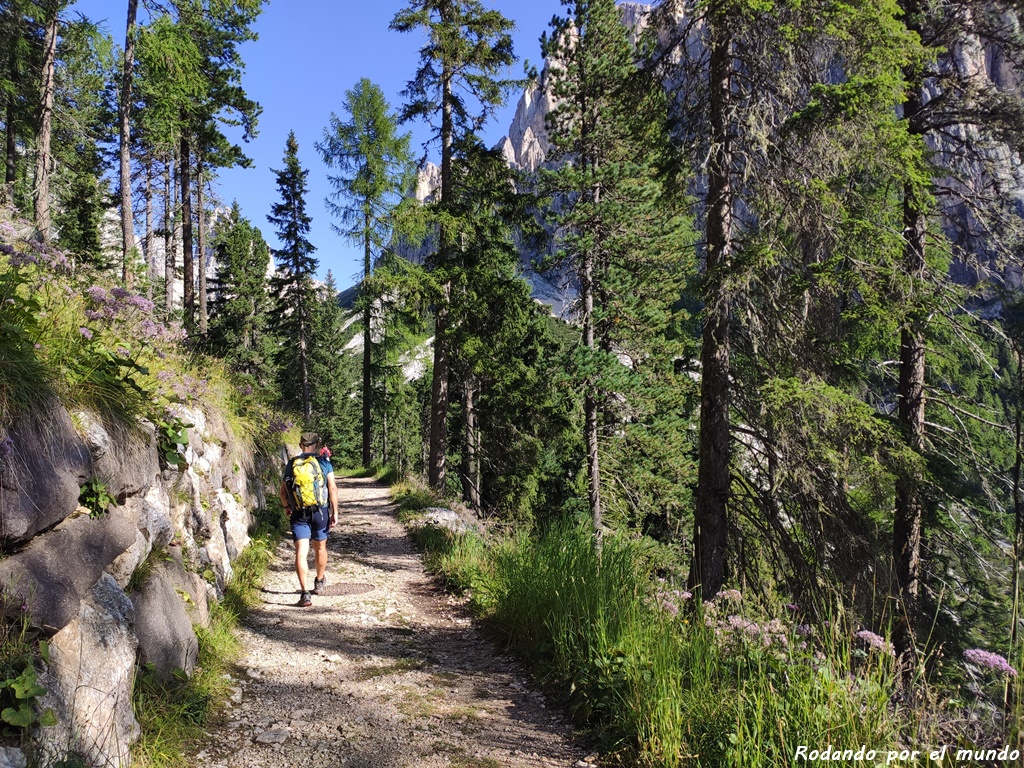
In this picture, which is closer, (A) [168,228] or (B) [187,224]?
(B) [187,224]

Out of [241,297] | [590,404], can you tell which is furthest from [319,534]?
[241,297]

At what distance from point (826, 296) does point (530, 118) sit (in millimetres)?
204175

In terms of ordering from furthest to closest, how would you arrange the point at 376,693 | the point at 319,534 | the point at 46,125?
the point at 46,125 → the point at 319,534 → the point at 376,693

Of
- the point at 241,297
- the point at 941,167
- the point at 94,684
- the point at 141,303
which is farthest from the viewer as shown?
the point at 241,297

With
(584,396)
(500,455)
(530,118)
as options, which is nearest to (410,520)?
(584,396)

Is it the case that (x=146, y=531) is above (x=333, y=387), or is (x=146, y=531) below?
below

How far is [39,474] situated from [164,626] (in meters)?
1.41

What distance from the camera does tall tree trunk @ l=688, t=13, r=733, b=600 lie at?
5.95m

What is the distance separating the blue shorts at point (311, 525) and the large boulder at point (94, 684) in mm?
3109

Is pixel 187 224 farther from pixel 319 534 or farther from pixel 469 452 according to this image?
pixel 319 534

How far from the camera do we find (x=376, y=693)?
4227 mm

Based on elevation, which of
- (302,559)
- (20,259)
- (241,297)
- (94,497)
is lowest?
(302,559)

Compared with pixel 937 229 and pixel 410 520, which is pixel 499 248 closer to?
pixel 410 520

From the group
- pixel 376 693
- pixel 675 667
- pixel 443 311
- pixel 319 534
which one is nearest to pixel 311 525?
pixel 319 534
